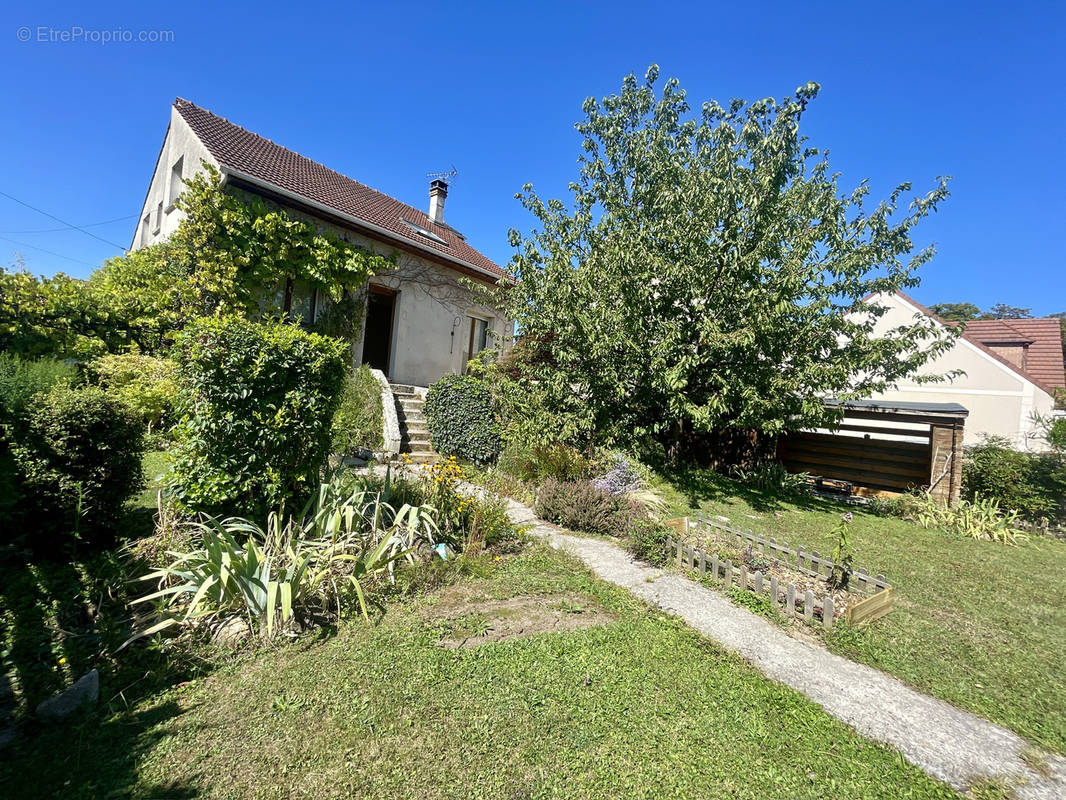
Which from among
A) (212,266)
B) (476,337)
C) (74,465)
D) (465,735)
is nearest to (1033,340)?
(476,337)

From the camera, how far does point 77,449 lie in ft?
12.7

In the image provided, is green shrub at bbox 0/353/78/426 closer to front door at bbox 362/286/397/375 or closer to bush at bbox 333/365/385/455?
bush at bbox 333/365/385/455

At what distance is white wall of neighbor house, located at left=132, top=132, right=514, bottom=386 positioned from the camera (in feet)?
37.4

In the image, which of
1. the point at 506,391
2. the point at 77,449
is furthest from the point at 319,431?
the point at 506,391

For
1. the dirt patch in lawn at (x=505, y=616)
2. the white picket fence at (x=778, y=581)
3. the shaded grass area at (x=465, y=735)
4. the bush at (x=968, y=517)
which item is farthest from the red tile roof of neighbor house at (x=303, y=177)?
the bush at (x=968, y=517)

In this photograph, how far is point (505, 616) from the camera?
3600 mm

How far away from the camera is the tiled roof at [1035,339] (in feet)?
62.1

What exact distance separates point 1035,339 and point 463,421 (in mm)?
25778

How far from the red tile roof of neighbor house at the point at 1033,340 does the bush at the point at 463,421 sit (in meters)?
18.1

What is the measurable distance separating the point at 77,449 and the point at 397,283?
9308 mm

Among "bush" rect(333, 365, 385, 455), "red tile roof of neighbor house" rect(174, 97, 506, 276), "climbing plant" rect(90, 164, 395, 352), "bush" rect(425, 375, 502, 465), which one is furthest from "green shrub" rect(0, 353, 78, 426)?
"bush" rect(425, 375, 502, 465)

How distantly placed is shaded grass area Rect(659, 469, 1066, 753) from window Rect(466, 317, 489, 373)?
8866 mm

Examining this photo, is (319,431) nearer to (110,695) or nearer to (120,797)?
(110,695)

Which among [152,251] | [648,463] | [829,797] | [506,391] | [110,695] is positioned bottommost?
[110,695]
